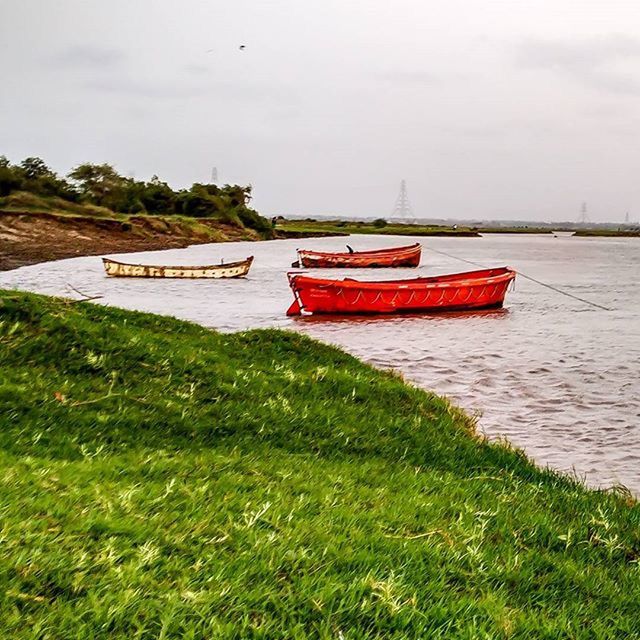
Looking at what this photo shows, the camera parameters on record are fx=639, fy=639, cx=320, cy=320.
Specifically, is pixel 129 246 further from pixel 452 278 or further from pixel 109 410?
pixel 109 410

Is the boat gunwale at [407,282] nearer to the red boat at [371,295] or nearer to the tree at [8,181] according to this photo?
the red boat at [371,295]

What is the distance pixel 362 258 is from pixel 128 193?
5254cm

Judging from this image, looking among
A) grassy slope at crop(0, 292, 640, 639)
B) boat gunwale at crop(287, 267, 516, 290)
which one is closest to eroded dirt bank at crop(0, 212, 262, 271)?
boat gunwale at crop(287, 267, 516, 290)

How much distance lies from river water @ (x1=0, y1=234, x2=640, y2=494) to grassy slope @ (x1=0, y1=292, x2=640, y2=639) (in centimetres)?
390

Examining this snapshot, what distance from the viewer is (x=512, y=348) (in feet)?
78.1

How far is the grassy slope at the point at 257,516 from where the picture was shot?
3.30m

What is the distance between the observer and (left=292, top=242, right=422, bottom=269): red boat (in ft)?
203

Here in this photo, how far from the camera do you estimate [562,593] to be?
4309 millimetres

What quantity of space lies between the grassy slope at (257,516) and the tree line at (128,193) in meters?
81.5

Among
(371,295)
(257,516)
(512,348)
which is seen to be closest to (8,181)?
(371,295)

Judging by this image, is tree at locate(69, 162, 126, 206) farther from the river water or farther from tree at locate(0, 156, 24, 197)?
the river water

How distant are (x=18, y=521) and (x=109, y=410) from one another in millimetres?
3477

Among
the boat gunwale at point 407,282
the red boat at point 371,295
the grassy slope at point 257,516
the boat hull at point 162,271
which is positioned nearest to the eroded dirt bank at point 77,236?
the boat hull at point 162,271

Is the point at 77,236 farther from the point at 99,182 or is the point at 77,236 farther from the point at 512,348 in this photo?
the point at 512,348
